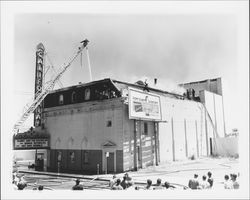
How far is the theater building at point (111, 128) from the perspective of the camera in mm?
17188

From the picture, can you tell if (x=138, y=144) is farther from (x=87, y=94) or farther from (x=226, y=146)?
(x=226, y=146)

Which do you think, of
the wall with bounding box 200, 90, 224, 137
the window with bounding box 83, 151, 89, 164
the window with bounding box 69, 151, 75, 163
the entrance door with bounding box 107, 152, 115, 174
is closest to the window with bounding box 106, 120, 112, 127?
the entrance door with bounding box 107, 152, 115, 174

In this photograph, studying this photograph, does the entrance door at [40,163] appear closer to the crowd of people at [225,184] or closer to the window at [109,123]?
the window at [109,123]

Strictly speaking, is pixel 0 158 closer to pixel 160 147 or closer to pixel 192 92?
pixel 160 147

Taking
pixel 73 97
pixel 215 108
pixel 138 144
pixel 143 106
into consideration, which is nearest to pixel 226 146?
pixel 215 108

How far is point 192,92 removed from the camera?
27828mm

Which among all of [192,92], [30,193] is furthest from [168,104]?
[30,193]

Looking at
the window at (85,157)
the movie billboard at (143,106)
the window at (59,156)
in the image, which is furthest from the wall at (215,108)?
the window at (59,156)

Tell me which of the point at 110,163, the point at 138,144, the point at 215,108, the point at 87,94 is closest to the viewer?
the point at 110,163

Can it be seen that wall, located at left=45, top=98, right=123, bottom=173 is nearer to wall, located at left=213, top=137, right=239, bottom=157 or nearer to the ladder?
the ladder

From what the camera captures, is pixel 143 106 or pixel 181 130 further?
pixel 181 130

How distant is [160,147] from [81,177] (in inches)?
256

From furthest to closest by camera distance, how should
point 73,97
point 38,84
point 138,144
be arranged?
→ 1. point 73,97
2. point 38,84
3. point 138,144

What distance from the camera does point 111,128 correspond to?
17469 millimetres
